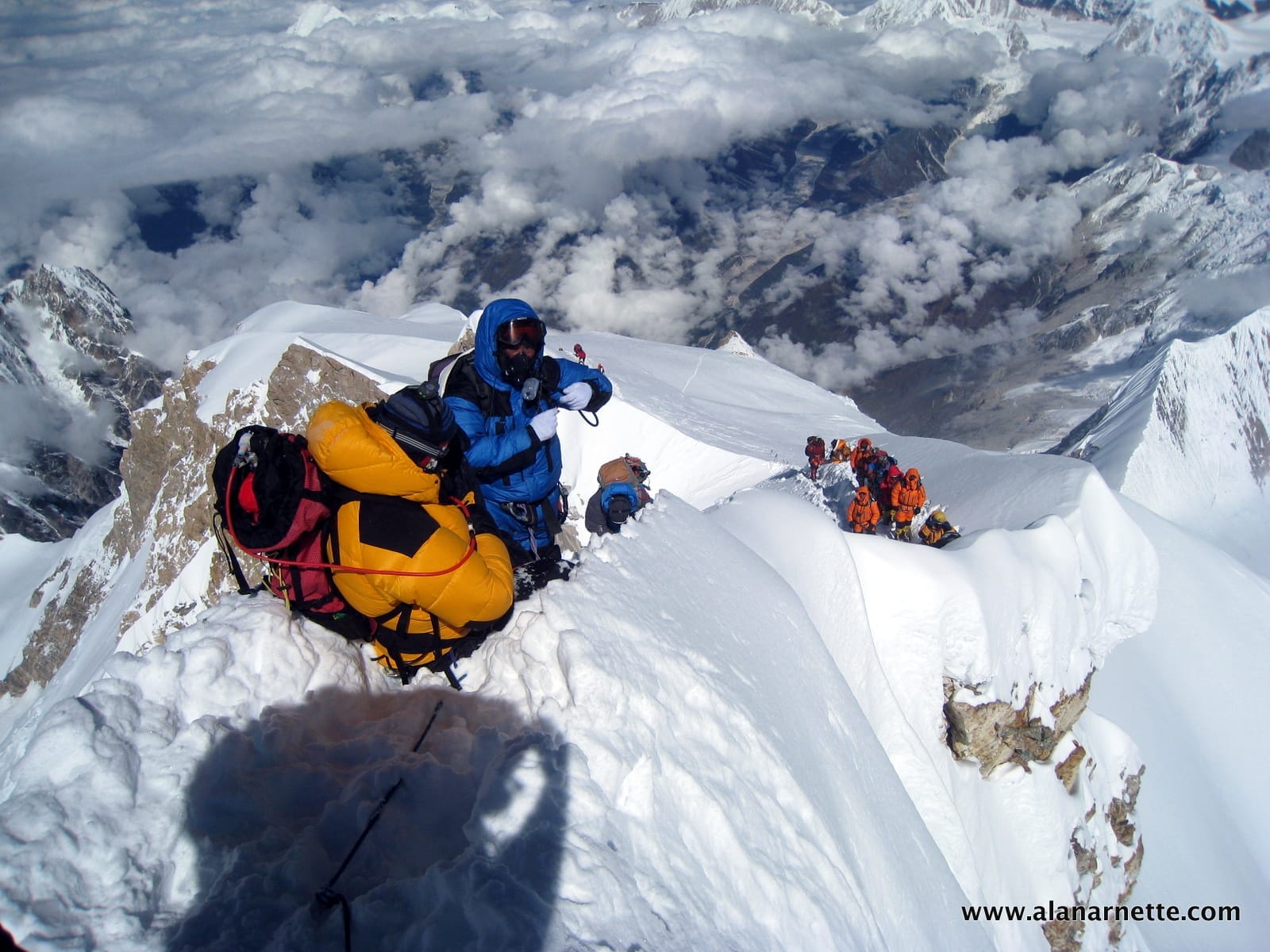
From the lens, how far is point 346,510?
11.3 feet

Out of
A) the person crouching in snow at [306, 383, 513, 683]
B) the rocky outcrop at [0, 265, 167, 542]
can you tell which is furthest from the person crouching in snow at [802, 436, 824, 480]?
the rocky outcrop at [0, 265, 167, 542]

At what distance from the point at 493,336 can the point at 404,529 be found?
2546 mm

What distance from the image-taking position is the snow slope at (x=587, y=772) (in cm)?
268

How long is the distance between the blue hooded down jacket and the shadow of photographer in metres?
2.25

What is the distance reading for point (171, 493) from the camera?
44875 mm

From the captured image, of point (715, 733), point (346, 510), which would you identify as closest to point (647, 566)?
point (715, 733)

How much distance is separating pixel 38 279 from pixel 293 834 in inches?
10548

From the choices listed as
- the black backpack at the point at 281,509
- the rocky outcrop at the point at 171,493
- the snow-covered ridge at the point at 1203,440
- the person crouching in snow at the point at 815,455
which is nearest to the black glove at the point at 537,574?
the black backpack at the point at 281,509

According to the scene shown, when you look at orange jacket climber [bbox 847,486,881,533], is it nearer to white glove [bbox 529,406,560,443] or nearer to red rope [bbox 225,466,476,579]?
white glove [bbox 529,406,560,443]

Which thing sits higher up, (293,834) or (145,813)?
(145,813)

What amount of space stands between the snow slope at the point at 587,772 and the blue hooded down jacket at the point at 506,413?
1091 millimetres

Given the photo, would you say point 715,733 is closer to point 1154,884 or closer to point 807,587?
point 807,587

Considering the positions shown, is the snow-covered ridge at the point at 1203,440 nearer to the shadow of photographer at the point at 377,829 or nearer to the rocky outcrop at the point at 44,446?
the shadow of photographer at the point at 377,829

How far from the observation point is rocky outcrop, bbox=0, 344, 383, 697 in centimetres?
3669
